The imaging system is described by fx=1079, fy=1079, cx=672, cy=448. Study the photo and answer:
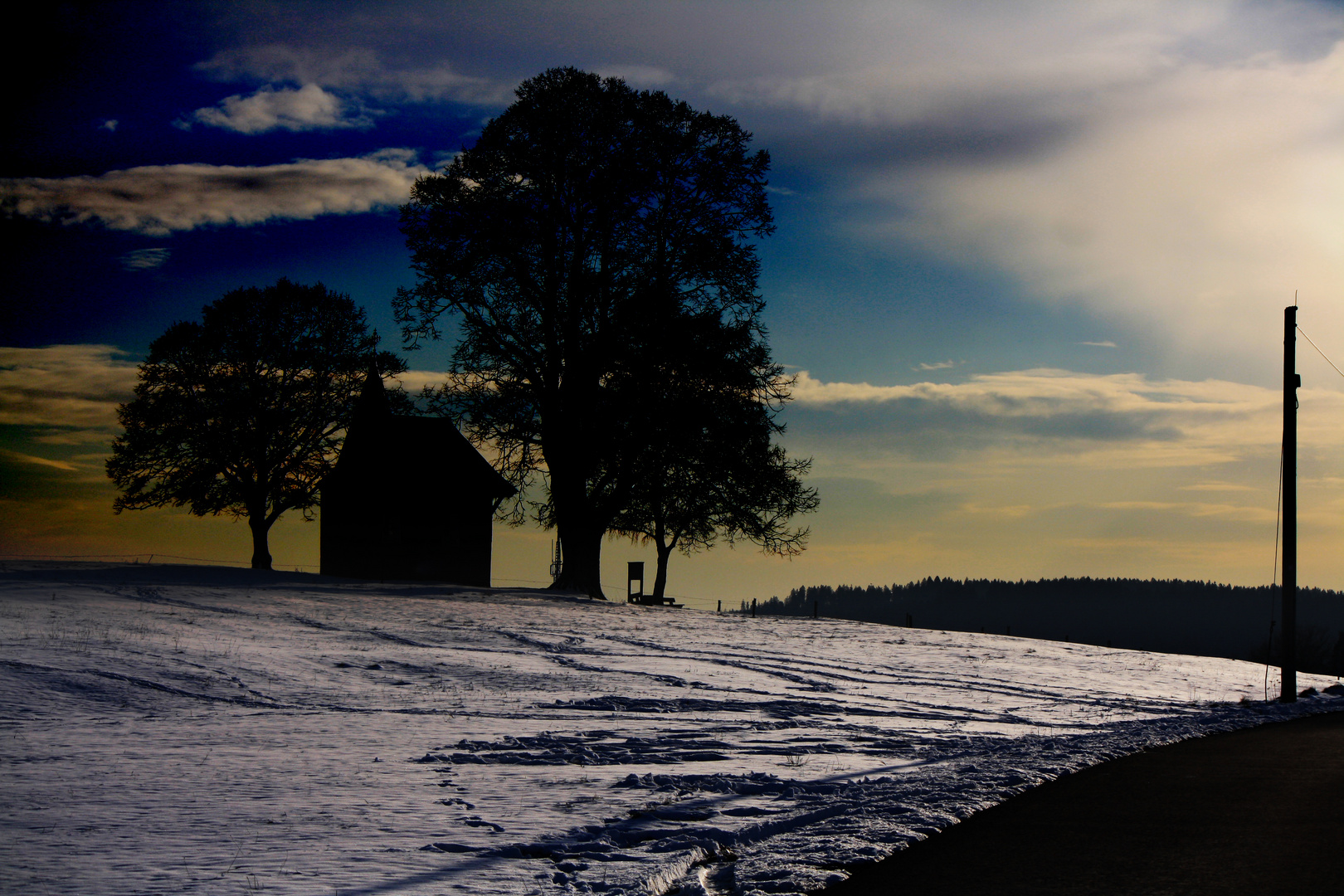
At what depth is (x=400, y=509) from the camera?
4228cm

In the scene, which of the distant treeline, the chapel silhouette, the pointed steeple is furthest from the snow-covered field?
the distant treeline

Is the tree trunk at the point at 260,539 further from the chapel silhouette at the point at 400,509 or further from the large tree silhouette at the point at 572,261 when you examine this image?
the large tree silhouette at the point at 572,261

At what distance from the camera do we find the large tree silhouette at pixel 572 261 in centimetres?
3200

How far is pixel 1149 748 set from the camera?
1154cm

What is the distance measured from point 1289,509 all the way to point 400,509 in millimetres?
30995

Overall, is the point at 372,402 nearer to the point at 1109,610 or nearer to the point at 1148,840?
the point at 1148,840

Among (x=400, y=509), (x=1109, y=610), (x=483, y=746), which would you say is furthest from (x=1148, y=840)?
(x=1109, y=610)

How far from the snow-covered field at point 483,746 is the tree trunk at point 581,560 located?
10.6 metres

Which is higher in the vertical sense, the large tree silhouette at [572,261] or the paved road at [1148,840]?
the large tree silhouette at [572,261]

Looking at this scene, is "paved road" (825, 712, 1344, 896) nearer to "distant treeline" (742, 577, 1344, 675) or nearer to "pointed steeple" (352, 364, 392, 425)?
"pointed steeple" (352, 364, 392, 425)

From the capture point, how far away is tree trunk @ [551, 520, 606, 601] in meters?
33.2

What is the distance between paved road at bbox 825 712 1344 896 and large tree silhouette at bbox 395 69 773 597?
76.0 feet

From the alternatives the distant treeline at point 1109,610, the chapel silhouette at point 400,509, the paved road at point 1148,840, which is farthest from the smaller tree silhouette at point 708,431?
the distant treeline at point 1109,610

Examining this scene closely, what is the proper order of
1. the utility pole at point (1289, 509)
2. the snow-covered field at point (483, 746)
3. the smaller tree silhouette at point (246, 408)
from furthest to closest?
the smaller tree silhouette at point (246, 408)
the utility pole at point (1289, 509)
the snow-covered field at point (483, 746)
